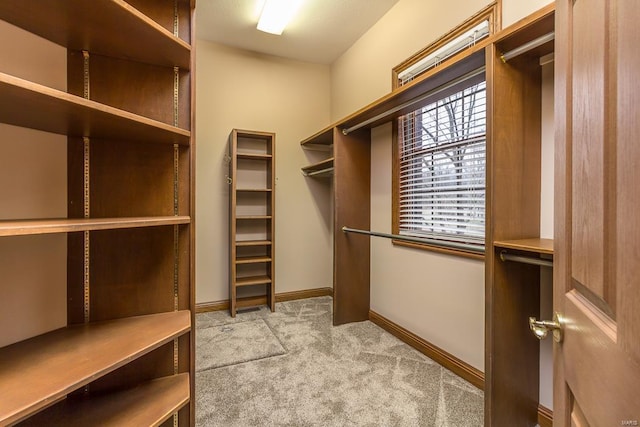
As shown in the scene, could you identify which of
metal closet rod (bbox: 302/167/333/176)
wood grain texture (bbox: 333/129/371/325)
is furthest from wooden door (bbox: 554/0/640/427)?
metal closet rod (bbox: 302/167/333/176)

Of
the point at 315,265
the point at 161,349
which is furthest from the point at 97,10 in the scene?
the point at 315,265

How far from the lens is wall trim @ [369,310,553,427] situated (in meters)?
1.56

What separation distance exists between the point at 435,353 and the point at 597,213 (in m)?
2.01

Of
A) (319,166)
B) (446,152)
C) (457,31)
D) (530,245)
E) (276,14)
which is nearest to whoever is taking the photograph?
(530,245)

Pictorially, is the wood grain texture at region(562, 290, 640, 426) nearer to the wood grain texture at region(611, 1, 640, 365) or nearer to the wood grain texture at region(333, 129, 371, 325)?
the wood grain texture at region(611, 1, 640, 365)

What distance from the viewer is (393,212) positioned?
271 cm

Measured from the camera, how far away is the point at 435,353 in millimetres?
2227

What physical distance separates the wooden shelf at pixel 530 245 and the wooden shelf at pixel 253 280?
2414 mm

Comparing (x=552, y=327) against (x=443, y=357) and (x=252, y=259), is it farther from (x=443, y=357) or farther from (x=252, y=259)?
(x=252, y=259)

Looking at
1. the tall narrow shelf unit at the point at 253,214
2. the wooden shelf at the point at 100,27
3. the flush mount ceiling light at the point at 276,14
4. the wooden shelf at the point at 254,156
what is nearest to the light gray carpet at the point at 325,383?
the tall narrow shelf unit at the point at 253,214

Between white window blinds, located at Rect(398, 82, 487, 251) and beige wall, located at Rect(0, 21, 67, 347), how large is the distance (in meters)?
2.22

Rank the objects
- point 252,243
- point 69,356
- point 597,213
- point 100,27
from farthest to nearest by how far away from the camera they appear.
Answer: point 252,243 < point 100,27 < point 69,356 < point 597,213

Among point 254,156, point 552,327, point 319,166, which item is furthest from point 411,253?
point 254,156

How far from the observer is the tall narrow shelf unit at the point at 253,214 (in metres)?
3.22
